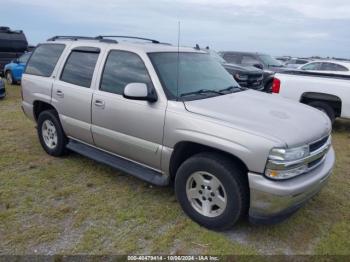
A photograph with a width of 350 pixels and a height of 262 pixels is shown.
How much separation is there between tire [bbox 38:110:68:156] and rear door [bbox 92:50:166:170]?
0.98 m

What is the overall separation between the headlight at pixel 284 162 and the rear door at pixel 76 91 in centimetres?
253

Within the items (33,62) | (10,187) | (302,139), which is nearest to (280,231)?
(302,139)

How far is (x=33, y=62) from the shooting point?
5.70 meters

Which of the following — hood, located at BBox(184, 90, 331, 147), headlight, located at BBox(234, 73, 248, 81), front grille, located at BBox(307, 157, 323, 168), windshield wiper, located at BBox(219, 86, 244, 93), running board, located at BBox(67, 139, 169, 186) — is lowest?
running board, located at BBox(67, 139, 169, 186)

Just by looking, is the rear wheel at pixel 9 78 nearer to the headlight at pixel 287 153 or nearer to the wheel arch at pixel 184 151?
the wheel arch at pixel 184 151

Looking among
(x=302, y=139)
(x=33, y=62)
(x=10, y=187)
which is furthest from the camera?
(x=33, y=62)

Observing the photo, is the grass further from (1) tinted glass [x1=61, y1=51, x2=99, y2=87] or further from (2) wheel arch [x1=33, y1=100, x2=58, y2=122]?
(1) tinted glass [x1=61, y1=51, x2=99, y2=87]

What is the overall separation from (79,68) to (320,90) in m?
5.41

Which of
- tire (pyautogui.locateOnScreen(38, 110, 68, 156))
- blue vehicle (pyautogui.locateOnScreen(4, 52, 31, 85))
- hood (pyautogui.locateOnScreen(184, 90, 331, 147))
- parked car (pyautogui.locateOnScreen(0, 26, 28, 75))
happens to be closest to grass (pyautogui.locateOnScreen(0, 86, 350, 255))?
tire (pyautogui.locateOnScreen(38, 110, 68, 156))

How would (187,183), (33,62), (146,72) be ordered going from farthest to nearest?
(33,62)
(146,72)
(187,183)

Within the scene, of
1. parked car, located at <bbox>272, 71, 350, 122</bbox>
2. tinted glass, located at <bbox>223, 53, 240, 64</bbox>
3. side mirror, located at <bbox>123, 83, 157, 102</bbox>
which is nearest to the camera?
side mirror, located at <bbox>123, 83, 157, 102</bbox>

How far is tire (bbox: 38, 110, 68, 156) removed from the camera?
Result: 209 inches

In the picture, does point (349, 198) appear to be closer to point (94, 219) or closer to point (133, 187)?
point (133, 187)

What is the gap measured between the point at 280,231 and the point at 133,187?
1.93 m
